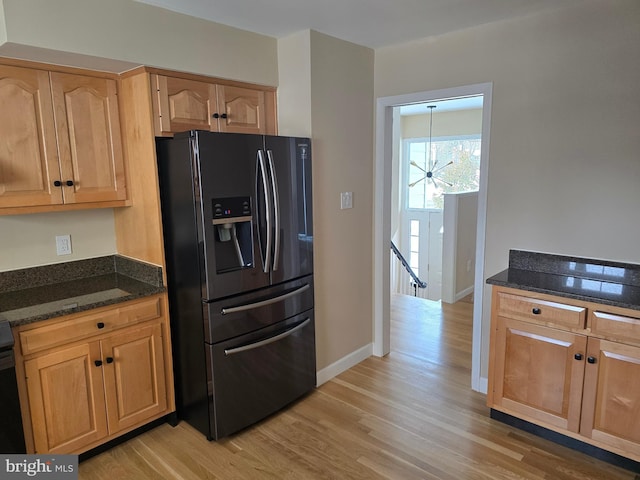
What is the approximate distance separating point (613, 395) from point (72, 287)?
298cm

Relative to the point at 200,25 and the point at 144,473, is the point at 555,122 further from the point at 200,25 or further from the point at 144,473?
the point at 144,473

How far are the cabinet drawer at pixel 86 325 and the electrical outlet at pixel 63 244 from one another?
624mm

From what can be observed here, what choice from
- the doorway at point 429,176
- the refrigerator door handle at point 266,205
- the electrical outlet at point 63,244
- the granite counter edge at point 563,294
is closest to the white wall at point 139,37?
the refrigerator door handle at point 266,205

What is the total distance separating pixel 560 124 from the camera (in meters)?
2.53

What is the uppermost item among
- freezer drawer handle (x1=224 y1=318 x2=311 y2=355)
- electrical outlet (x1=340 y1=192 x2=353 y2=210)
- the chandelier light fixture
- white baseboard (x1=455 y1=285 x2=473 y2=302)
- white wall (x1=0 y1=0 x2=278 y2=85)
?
white wall (x1=0 y1=0 x2=278 y2=85)

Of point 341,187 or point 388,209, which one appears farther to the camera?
point 388,209

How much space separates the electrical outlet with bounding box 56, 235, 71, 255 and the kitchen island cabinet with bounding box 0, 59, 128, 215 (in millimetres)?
349

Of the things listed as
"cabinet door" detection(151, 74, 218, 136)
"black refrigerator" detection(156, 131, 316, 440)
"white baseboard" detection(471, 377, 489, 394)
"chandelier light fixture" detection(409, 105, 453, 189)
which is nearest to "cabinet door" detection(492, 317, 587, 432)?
"white baseboard" detection(471, 377, 489, 394)

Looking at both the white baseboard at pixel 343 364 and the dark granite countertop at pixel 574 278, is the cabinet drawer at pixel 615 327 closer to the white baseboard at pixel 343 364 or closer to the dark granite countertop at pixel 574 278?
the dark granite countertop at pixel 574 278

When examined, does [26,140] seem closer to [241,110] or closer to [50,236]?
[50,236]

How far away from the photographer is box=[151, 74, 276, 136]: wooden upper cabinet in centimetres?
244

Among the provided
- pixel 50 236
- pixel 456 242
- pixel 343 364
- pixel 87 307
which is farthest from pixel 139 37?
pixel 456 242

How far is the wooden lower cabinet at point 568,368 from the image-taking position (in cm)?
213

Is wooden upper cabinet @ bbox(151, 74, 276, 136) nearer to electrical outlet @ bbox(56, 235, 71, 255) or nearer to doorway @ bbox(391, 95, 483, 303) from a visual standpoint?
electrical outlet @ bbox(56, 235, 71, 255)
